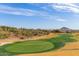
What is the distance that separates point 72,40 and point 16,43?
14.1 inches

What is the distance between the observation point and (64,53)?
1467 millimetres

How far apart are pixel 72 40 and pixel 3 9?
19.0 inches

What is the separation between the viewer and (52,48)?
1491 mm

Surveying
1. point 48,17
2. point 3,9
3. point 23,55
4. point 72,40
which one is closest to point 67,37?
point 72,40

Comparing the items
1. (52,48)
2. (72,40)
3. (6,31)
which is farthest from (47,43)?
(6,31)

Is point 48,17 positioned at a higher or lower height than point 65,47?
higher

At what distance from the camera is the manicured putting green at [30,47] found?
58.6 inches

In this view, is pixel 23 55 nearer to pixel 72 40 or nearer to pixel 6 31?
pixel 6 31

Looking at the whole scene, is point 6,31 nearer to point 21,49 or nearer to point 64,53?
point 21,49

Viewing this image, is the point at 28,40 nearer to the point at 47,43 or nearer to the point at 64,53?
the point at 47,43

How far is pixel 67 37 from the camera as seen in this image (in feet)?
4.91

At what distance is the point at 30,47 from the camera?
1.49 meters

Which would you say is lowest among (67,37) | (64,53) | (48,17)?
(64,53)

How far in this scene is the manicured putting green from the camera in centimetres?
149
